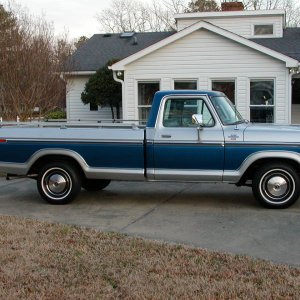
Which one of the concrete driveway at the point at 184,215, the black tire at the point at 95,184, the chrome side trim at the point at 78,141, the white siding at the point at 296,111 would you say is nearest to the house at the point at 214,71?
the white siding at the point at 296,111

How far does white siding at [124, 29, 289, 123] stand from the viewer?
16359 millimetres

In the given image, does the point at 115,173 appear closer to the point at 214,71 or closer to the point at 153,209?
the point at 153,209

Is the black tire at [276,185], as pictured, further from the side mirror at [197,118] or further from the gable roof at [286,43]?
the gable roof at [286,43]

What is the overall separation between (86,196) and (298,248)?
455 centimetres

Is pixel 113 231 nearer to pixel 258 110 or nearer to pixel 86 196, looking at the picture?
pixel 86 196

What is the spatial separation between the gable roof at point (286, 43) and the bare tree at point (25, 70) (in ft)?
29.5

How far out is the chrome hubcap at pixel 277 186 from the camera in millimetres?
7711

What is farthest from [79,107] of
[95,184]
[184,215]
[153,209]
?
[184,215]

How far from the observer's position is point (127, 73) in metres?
17.2

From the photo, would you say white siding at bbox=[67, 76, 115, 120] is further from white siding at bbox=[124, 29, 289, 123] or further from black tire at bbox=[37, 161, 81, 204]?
black tire at bbox=[37, 161, 81, 204]

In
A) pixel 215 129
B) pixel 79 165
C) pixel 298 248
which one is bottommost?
pixel 298 248

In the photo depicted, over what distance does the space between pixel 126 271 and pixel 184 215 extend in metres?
2.67

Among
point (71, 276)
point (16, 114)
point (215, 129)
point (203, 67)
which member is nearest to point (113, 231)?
point (71, 276)

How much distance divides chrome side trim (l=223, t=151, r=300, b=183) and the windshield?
0.71 m
